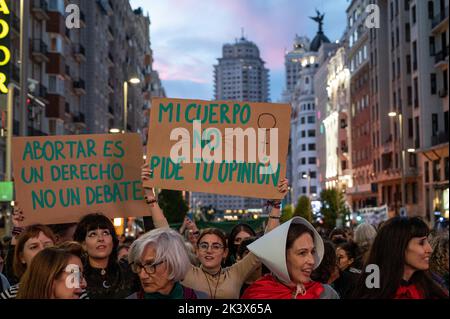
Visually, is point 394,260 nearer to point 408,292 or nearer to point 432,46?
point 408,292

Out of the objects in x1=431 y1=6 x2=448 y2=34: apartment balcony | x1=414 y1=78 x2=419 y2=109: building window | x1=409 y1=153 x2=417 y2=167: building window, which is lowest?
x1=409 y1=153 x2=417 y2=167: building window

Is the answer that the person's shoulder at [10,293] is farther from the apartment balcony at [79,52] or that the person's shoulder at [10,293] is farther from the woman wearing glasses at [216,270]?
the apartment balcony at [79,52]

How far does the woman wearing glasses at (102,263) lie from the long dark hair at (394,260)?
210 cm

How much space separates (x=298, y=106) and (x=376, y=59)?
91.4 metres

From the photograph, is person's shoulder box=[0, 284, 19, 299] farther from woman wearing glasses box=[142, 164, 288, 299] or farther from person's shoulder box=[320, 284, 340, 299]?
person's shoulder box=[320, 284, 340, 299]

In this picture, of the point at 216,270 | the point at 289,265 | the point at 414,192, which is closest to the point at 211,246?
the point at 216,270

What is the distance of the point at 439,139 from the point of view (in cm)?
5681

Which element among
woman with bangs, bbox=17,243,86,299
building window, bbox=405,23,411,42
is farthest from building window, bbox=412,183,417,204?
woman with bangs, bbox=17,243,86,299

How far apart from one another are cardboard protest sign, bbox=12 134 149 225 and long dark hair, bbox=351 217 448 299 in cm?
372

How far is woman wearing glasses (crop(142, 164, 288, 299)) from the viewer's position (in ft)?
21.7

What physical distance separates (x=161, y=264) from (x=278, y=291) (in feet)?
2.46

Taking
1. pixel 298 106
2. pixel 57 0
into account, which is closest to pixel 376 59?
pixel 57 0

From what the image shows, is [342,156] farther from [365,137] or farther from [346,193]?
[365,137]

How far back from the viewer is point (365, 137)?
89.0m
